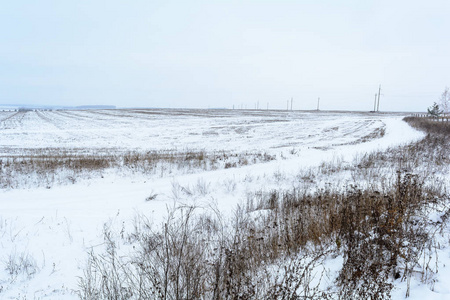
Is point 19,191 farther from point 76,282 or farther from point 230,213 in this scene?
point 230,213

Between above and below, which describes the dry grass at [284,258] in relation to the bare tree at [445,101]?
below

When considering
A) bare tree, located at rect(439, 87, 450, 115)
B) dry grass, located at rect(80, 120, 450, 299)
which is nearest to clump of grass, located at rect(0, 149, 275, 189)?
dry grass, located at rect(80, 120, 450, 299)

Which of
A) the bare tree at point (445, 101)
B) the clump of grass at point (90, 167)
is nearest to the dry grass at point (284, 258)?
the clump of grass at point (90, 167)

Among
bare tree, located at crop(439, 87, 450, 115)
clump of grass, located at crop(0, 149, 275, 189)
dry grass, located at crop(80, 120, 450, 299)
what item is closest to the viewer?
dry grass, located at crop(80, 120, 450, 299)

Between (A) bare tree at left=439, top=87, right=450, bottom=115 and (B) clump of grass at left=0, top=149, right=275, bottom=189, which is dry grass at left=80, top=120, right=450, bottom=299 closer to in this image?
(B) clump of grass at left=0, top=149, right=275, bottom=189

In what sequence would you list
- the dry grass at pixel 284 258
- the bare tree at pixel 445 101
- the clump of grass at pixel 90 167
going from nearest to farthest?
the dry grass at pixel 284 258 < the clump of grass at pixel 90 167 < the bare tree at pixel 445 101

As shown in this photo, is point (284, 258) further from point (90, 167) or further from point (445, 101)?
point (445, 101)

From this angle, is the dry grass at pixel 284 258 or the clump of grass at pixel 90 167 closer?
the dry grass at pixel 284 258

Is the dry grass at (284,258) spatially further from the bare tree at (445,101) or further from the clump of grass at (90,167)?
the bare tree at (445,101)

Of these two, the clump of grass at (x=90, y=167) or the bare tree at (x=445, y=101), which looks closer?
the clump of grass at (x=90, y=167)

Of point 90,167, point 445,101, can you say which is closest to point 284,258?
point 90,167

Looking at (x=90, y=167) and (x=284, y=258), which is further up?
(x=284, y=258)

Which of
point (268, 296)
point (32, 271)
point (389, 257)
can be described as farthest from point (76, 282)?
point (389, 257)

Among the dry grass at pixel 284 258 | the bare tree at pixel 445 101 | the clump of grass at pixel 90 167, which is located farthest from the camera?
the bare tree at pixel 445 101
